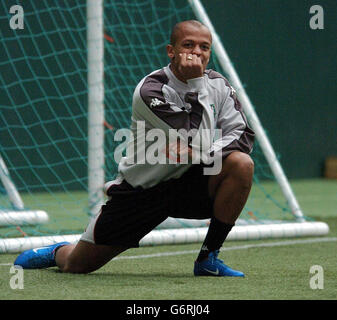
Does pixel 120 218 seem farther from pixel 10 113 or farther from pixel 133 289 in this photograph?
pixel 10 113

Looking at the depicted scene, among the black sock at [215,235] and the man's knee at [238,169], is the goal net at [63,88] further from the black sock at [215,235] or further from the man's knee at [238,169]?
the man's knee at [238,169]

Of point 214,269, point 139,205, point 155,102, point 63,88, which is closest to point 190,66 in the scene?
point 155,102

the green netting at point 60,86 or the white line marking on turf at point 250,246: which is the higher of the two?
the green netting at point 60,86

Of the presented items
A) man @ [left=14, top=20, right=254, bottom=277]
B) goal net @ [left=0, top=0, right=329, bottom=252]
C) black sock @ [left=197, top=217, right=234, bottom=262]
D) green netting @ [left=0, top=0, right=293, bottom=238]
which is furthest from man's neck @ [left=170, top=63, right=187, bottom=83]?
green netting @ [left=0, top=0, right=293, bottom=238]

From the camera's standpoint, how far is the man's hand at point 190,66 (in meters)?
3.62

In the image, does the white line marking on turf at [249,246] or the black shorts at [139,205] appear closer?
the black shorts at [139,205]

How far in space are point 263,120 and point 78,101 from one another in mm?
2741

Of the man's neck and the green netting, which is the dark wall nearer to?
the green netting

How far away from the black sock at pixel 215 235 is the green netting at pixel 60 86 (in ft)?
11.1

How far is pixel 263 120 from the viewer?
33.1 ft

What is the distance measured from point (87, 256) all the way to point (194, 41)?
3.37ft

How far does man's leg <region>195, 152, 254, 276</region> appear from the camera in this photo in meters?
3.71

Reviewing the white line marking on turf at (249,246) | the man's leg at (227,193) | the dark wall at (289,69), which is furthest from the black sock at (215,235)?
the dark wall at (289,69)
